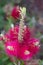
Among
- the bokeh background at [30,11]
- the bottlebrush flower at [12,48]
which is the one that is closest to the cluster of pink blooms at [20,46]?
the bottlebrush flower at [12,48]

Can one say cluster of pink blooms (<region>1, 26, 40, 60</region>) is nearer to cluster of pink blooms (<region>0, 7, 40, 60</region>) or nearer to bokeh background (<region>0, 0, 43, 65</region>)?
cluster of pink blooms (<region>0, 7, 40, 60</region>)

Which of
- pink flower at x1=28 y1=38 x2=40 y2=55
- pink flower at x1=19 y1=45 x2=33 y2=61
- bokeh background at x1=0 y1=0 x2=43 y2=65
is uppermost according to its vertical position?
bokeh background at x1=0 y1=0 x2=43 y2=65

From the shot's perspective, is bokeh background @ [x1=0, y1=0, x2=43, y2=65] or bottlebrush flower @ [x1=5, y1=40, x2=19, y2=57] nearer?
bottlebrush flower @ [x1=5, y1=40, x2=19, y2=57]

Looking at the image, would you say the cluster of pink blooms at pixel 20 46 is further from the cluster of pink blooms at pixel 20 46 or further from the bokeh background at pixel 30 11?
the bokeh background at pixel 30 11

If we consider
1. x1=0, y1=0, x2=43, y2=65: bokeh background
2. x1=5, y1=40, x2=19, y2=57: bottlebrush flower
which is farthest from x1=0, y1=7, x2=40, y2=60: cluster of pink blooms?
x1=0, y1=0, x2=43, y2=65: bokeh background

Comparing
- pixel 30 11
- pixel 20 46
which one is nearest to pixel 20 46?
pixel 20 46

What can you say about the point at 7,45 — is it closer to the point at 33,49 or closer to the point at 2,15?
the point at 33,49

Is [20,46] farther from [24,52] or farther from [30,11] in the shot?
[30,11]

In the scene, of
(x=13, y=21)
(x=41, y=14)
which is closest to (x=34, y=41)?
(x=13, y=21)
